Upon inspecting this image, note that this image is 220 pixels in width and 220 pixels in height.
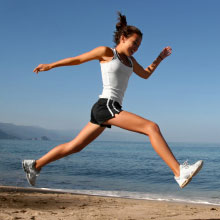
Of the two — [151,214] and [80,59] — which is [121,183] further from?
[80,59]

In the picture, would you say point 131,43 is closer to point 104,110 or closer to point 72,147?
point 104,110

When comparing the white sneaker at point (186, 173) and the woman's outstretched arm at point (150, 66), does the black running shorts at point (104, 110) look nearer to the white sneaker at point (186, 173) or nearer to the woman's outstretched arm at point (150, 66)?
the woman's outstretched arm at point (150, 66)

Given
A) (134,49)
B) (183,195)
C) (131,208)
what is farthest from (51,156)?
(183,195)

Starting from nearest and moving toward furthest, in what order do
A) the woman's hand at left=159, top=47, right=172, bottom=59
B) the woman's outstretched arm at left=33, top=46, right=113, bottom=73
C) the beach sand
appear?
the woman's outstretched arm at left=33, top=46, right=113, bottom=73
the woman's hand at left=159, top=47, right=172, bottom=59
the beach sand

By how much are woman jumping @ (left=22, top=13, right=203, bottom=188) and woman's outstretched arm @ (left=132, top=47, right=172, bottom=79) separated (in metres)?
0.08

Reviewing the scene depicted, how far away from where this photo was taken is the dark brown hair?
12.0 feet

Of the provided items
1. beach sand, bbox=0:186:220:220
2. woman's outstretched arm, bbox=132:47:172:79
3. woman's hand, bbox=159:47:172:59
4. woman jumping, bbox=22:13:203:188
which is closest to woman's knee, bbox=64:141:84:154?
woman jumping, bbox=22:13:203:188

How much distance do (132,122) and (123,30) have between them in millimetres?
1159

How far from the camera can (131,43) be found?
3.65 m

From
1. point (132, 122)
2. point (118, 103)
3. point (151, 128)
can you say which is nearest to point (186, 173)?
point (151, 128)

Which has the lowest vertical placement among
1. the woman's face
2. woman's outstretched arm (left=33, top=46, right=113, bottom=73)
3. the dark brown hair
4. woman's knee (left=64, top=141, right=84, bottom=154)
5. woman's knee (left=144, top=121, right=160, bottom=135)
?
woman's knee (left=64, top=141, right=84, bottom=154)

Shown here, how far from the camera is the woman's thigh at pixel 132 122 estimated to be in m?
3.27

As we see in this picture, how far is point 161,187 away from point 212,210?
5.70 meters

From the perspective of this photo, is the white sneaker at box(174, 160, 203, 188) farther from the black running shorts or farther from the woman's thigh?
the black running shorts
